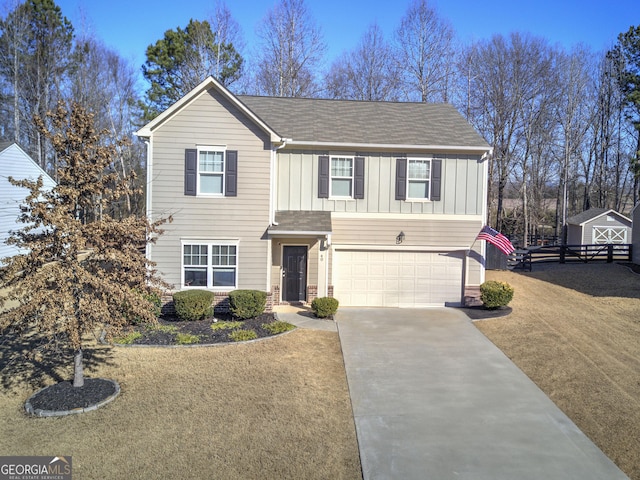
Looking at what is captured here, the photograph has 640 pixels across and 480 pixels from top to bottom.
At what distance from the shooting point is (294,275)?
53.4ft

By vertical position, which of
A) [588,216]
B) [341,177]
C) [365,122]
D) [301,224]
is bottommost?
[301,224]

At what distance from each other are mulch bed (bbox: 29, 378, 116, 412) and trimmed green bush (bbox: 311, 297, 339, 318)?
6610 mm

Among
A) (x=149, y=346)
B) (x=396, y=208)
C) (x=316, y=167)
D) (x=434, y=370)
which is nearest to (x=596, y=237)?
(x=396, y=208)

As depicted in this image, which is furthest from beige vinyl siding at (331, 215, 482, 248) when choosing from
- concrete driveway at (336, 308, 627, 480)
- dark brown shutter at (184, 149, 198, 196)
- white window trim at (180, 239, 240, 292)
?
dark brown shutter at (184, 149, 198, 196)

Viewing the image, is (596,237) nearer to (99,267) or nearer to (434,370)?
(434,370)

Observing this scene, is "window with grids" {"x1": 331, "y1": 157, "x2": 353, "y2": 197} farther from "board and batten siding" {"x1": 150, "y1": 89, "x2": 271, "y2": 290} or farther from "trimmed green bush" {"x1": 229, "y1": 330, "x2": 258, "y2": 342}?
→ "trimmed green bush" {"x1": 229, "y1": 330, "x2": 258, "y2": 342}

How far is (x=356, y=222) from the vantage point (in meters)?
16.2

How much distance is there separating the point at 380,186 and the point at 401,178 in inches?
30.2

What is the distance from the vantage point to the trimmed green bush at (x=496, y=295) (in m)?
15.3

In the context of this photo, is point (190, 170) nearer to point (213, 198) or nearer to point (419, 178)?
point (213, 198)

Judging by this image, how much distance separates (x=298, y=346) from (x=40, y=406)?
18.6 ft

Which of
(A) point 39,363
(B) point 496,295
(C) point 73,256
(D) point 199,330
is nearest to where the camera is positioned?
(C) point 73,256

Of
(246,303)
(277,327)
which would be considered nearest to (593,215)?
(277,327)

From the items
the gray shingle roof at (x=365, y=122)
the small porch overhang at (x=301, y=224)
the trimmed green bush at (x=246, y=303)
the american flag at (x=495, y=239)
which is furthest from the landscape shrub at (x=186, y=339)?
the american flag at (x=495, y=239)
